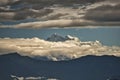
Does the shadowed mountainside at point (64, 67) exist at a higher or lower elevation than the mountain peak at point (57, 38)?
lower

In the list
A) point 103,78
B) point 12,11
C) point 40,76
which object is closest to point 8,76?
point 40,76

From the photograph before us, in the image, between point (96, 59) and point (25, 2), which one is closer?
point (96, 59)

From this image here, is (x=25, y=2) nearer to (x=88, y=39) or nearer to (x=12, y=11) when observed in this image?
(x=12, y=11)

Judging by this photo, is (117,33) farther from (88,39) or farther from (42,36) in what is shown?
(42,36)

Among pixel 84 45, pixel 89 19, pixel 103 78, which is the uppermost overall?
pixel 89 19

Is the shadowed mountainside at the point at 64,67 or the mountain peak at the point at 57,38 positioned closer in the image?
the shadowed mountainside at the point at 64,67

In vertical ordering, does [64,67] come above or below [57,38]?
below

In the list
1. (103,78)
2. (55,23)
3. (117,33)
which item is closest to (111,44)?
(117,33)

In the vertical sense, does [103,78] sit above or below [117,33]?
below

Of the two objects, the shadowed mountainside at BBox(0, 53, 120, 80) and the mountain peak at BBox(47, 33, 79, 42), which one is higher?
the mountain peak at BBox(47, 33, 79, 42)

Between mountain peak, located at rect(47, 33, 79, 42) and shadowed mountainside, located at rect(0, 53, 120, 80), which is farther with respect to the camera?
mountain peak, located at rect(47, 33, 79, 42)
